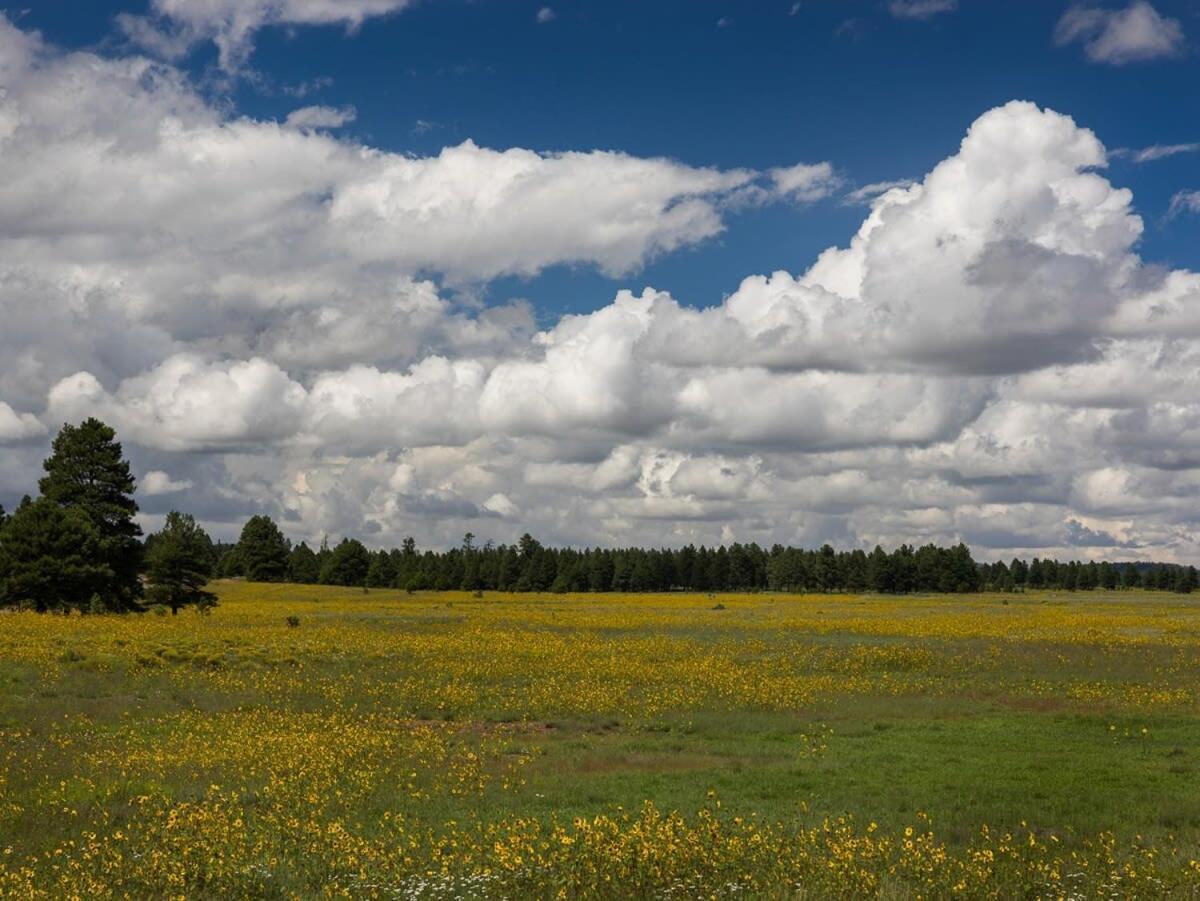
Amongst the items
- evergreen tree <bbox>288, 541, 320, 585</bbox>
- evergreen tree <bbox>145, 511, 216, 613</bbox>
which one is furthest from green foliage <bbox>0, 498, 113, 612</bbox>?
evergreen tree <bbox>288, 541, 320, 585</bbox>

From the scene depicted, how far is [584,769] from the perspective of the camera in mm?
21234

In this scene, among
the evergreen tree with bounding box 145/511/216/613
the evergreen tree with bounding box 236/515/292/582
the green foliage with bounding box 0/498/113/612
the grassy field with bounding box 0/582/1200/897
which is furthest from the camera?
the evergreen tree with bounding box 236/515/292/582

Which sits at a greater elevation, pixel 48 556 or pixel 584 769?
pixel 48 556

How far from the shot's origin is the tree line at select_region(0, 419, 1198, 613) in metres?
57.1

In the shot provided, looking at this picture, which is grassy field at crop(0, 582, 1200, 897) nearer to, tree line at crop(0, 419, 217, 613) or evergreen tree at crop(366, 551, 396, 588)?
tree line at crop(0, 419, 217, 613)

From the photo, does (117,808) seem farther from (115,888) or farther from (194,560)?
(194,560)

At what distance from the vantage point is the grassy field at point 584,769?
40.8 feet

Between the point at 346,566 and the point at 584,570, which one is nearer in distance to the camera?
the point at 346,566

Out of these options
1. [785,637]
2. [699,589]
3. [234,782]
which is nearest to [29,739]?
[234,782]

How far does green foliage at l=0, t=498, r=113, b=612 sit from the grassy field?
12261 millimetres

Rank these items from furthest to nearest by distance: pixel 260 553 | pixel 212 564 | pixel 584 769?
pixel 212 564 → pixel 260 553 → pixel 584 769

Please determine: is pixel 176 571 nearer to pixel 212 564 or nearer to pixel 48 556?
pixel 48 556

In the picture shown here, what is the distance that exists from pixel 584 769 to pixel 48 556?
153 ft

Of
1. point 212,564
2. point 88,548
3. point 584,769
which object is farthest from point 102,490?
point 212,564
